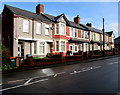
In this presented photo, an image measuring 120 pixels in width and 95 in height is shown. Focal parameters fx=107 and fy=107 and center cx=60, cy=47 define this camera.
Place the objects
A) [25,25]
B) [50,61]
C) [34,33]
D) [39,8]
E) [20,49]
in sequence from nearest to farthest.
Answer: [50,61], [20,49], [25,25], [34,33], [39,8]

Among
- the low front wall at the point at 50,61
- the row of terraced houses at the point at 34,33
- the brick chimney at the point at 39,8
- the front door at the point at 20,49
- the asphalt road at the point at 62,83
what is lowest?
the asphalt road at the point at 62,83

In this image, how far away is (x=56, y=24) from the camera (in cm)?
2023

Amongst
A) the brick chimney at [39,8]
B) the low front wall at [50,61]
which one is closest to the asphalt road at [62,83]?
the low front wall at [50,61]

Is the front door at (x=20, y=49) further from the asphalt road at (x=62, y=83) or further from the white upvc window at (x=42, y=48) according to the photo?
the asphalt road at (x=62, y=83)

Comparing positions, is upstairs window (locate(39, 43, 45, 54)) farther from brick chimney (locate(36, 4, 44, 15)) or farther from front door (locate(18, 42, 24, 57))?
brick chimney (locate(36, 4, 44, 15))

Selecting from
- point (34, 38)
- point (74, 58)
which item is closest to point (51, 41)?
point (34, 38)

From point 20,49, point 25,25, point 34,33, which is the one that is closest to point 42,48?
point 34,33

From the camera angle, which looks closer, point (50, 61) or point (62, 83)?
point (62, 83)

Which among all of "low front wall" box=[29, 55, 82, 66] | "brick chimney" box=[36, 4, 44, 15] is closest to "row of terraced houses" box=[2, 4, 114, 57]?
"brick chimney" box=[36, 4, 44, 15]

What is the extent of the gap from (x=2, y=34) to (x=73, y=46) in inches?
550

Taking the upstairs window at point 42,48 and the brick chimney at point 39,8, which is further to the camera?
the brick chimney at point 39,8

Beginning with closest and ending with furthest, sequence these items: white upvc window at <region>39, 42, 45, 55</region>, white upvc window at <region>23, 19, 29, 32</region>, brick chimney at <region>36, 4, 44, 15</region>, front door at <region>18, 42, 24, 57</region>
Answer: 1. front door at <region>18, 42, 24, 57</region>
2. white upvc window at <region>23, 19, 29, 32</region>
3. white upvc window at <region>39, 42, 45, 55</region>
4. brick chimney at <region>36, 4, 44, 15</region>

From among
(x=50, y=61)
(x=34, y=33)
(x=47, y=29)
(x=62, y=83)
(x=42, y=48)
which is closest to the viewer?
(x=62, y=83)

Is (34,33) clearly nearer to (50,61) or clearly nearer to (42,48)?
(42,48)
